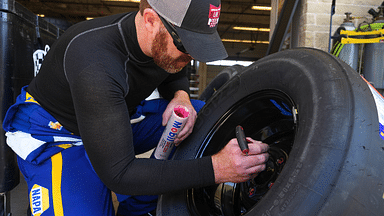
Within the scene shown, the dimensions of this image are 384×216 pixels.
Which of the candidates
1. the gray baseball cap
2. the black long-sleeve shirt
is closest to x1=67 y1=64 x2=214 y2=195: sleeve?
the black long-sleeve shirt

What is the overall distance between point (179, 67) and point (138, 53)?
0.44 feet

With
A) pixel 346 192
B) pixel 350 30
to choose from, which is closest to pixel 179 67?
pixel 346 192

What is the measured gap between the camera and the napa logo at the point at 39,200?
849mm

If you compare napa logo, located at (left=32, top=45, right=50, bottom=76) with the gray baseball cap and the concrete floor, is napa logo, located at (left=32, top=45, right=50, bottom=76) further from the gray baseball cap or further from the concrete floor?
the gray baseball cap

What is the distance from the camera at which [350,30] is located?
233 centimetres

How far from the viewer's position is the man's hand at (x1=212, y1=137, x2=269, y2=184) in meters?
0.69

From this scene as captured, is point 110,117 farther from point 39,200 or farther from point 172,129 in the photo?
point 39,200

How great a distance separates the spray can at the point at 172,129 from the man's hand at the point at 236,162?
0.21 meters

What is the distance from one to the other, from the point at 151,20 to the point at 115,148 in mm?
371

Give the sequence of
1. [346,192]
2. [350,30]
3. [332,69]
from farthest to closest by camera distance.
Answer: [350,30], [332,69], [346,192]

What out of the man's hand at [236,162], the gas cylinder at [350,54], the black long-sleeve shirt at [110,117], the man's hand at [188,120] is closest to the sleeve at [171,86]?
the man's hand at [188,120]

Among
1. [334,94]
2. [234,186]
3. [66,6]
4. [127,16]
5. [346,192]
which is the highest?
[66,6]

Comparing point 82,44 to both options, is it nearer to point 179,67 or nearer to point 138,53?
point 138,53

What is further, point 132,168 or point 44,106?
point 44,106
